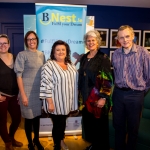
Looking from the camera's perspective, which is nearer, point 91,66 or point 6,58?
point 91,66

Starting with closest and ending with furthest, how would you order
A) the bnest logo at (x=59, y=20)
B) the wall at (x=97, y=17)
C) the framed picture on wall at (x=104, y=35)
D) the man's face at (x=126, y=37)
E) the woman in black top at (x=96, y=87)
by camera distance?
1. the man's face at (x=126, y=37)
2. the woman in black top at (x=96, y=87)
3. the bnest logo at (x=59, y=20)
4. the wall at (x=97, y=17)
5. the framed picture on wall at (x=104, y=35)

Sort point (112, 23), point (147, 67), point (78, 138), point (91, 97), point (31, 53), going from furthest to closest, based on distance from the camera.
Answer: point (112, 23) < point (78, 138) < point (31, 53) < point (91, 97) < point (147, 67)

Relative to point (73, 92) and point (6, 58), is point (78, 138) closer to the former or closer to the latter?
point (73, 92)

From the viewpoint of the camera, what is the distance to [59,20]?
2.42m

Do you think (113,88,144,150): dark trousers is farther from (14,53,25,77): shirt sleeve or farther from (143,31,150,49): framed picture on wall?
(143,31,150,49): framed picture on wall

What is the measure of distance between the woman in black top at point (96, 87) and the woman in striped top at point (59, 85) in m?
0.12

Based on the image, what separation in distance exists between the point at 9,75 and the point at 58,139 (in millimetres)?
897

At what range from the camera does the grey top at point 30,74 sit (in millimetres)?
1892

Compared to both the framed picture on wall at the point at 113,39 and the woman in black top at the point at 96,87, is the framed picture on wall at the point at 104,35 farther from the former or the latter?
the woman in black top at the point at 96,87

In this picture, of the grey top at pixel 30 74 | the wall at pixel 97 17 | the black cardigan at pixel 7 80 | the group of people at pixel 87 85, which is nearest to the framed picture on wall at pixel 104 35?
the wall at pixel 97 17

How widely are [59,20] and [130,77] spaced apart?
4.25 ft

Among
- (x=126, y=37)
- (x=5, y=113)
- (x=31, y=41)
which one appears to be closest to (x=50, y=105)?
(x=5, y=113)

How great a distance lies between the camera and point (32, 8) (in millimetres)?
3287


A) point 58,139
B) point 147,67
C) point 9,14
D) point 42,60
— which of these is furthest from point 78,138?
point 9,14
